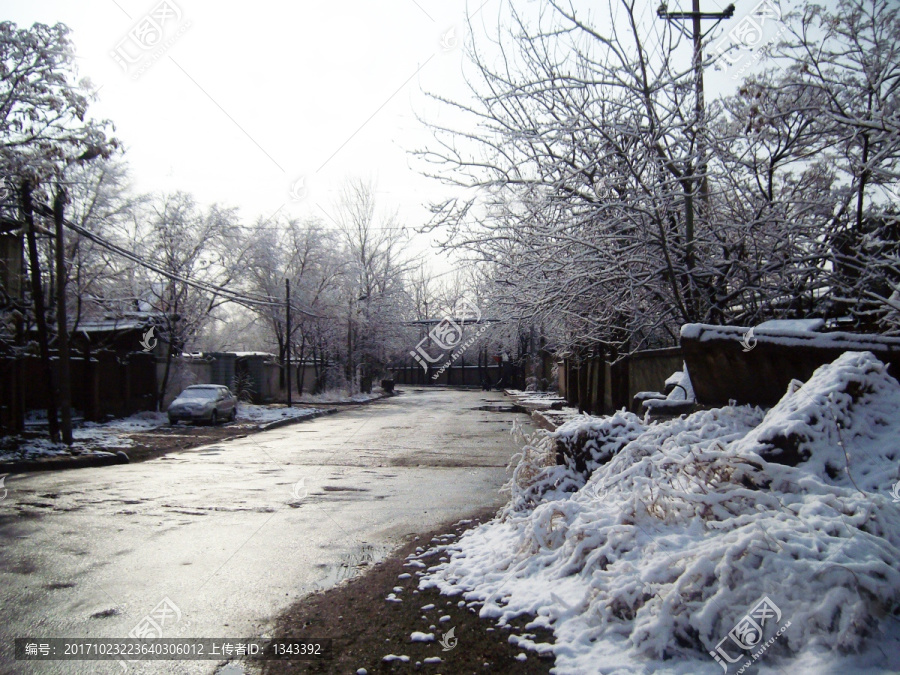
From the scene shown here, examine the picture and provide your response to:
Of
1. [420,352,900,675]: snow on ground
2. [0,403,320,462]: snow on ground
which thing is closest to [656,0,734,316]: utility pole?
[420,352,900,675]: snow on ground

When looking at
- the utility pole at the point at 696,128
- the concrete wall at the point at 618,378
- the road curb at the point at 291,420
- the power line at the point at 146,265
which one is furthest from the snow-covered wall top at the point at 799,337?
the road curb at the point at 291,420

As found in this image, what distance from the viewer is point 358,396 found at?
41562 millimetres

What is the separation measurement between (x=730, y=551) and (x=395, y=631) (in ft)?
6.47

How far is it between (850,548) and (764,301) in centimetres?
717

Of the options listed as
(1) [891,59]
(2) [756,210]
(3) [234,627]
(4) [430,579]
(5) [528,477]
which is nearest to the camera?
(3) [234,627]

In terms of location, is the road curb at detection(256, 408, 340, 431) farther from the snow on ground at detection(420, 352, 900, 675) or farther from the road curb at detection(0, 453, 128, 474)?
the snow on ground at detection(420, 352, 900, 675)

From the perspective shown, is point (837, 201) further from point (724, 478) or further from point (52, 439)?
point (52, 439)

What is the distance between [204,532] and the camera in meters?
6.62

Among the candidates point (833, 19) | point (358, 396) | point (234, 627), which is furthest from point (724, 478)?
point (358, 396)

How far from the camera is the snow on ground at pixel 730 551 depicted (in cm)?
297

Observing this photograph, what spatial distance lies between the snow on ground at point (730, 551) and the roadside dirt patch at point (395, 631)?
15cm

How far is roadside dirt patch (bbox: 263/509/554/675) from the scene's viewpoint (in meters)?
3.47

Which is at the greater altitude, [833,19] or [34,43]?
[34,43]

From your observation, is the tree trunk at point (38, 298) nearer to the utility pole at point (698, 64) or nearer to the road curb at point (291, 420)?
the road curb at point (291, 420)
